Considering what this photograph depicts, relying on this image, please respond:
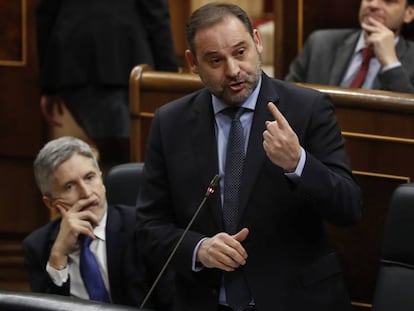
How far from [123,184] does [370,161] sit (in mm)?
528

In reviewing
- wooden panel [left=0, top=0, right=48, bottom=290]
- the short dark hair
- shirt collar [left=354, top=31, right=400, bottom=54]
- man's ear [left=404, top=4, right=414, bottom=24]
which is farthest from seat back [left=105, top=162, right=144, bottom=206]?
wooden panel [left=0, top=0, right=48, bottom=290]

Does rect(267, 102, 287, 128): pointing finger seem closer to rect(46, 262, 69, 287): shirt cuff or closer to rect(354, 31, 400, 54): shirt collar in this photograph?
rect(46, 262, 69, 287): shirt cuff

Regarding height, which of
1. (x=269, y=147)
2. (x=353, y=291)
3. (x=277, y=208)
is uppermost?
(x=269, y=147)

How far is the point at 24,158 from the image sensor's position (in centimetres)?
342

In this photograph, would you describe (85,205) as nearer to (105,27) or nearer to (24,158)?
(105,27)

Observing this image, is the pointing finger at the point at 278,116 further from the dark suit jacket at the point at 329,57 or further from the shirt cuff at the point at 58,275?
the dark suit jacket at the point at 329,57

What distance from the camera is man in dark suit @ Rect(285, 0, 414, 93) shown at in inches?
104

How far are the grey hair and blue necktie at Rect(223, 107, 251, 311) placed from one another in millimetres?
444

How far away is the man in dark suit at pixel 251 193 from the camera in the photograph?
5.96ft

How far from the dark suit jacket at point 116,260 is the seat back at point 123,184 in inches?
3.8

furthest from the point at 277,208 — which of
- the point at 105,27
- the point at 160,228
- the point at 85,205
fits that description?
the point at 105,27

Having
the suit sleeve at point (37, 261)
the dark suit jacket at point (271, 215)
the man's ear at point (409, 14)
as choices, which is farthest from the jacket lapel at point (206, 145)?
the man's ear at point (409, 14)

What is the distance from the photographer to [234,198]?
72.6 inches

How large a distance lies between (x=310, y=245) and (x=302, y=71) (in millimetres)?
1111
